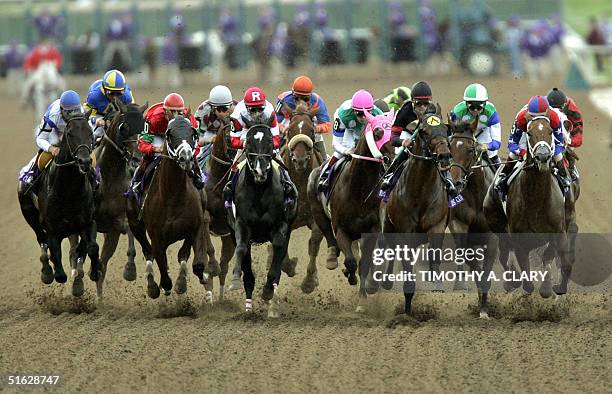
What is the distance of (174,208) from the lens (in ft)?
41.2

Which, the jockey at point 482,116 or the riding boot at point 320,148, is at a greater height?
the jockey at point 482,116

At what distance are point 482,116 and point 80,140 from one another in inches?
165

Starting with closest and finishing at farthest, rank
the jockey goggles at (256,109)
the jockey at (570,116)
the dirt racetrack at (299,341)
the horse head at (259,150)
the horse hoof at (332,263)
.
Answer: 1. the dirt racetrack at (299,341)
2. the horse head at (259,150)
3. the jockey goggles at (256,109)
4. the horse hoof at (332,263)
5. the jockey at (570,116)

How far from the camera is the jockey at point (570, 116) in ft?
44.9

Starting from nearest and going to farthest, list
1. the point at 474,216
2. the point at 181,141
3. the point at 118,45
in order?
the point at 181,141, the point at 474,216, the point at 118,45

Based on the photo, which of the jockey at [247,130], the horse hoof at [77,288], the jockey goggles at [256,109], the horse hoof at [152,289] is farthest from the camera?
the horse hoof at [77,288]

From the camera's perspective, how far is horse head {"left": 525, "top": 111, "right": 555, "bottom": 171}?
38.0ft

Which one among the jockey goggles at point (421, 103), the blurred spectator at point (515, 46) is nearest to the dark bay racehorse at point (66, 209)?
the jockey goggles at point (421, 103)

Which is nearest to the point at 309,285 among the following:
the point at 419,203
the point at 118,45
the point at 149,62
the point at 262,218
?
the point at 262,218

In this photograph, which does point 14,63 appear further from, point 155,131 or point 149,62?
point 155,131

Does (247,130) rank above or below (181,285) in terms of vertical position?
above

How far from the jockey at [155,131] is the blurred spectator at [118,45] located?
25.4 metres

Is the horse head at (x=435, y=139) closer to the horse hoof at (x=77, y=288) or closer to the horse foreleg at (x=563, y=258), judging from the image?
the horse foreleg at (x=563, y=258)

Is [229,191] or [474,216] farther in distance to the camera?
[474,216]
